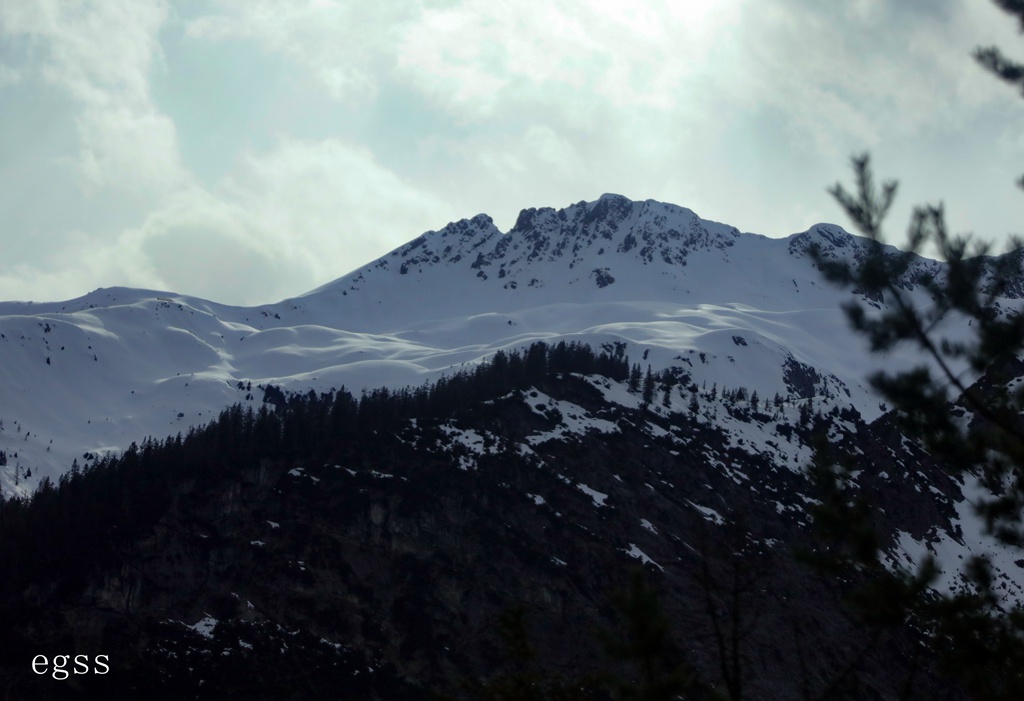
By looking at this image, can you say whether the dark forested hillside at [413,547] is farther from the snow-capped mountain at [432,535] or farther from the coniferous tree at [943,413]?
the coniferous tree at [943,413]

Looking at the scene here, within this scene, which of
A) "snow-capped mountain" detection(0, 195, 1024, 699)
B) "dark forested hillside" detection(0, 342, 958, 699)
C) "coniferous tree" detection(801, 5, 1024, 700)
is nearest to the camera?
"coniferous tree" detection(801, 5, 1024, 700)

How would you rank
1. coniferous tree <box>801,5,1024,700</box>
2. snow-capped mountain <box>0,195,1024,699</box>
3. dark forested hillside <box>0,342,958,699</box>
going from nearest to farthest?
coniferous tree <box>801,5,1024,700</box>
dark forested hillside <box>0,342,958,699</box>
snow-capped mountain <box>0,195,1024,699</box>

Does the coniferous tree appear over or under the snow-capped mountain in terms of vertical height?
over

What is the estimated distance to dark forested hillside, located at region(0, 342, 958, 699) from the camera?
230ft

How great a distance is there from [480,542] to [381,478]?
1047 centimetres

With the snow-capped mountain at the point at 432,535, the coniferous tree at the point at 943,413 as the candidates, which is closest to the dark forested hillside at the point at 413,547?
the snow-capped mountain at the point at 432,535

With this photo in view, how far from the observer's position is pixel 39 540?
260 feet

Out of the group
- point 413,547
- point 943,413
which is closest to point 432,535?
point 413,547

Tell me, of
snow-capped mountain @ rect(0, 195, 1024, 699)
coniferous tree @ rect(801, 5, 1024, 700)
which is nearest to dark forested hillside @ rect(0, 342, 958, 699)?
snow-capped mountain @ rect(0, 195, 1024, 699)

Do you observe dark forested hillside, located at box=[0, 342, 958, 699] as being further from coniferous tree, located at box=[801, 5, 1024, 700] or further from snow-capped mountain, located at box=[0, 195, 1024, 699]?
coniferous tree, located at box=[801, 5, 1024, 700]

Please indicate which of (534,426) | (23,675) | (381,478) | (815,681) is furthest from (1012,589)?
(23,675)

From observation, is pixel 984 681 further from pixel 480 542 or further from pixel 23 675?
→ pixel 480 542

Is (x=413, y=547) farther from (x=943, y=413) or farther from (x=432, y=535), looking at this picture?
(x=943, y=413)

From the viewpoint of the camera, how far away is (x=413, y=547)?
84625mm
